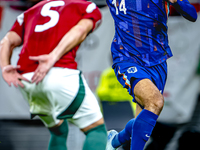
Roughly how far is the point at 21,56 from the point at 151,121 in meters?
1.04

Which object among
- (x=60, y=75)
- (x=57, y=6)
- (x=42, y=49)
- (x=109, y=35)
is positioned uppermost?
(x=57, y=6)

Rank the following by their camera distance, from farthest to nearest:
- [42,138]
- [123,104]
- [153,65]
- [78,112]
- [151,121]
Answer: [42,138], [123,104], [78,112], [153,65], [151,121]

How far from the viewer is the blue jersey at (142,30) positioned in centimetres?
185

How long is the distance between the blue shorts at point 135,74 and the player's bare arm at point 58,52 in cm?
35

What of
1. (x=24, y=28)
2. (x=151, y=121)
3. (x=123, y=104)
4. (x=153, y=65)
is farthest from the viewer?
(x=123, y=104)

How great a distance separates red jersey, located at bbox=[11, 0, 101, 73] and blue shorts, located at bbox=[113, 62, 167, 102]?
15.8 inches

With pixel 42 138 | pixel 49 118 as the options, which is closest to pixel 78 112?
pixel 49 118

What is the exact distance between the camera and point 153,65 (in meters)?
1.84

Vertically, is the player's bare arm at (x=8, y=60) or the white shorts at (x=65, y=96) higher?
the player's bare arm at (x=8, y=60)

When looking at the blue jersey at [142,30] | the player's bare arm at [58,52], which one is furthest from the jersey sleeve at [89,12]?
the blue jersey at [142,30]

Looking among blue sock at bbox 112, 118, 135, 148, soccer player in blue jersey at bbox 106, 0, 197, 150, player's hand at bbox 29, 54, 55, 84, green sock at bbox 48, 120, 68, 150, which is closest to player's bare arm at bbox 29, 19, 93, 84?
player's hand at bbox 29, 54, 55, 84

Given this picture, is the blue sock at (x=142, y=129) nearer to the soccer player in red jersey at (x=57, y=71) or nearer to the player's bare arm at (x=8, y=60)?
the soccer player in red jersey at (x=57, y=71)

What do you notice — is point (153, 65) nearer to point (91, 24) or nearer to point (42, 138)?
point (91, 24)

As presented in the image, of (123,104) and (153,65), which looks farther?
(123,104)
